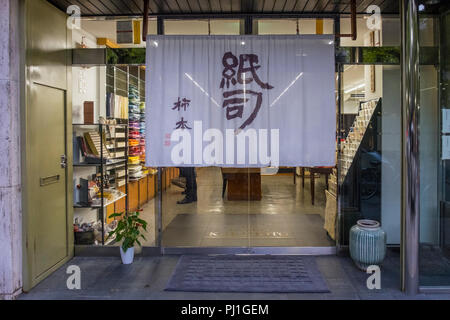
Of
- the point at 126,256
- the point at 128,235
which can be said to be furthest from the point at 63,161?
the point at 126,256

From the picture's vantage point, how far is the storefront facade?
→ 12.8 feet

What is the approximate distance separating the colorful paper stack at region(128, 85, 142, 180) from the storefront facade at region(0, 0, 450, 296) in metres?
0.14

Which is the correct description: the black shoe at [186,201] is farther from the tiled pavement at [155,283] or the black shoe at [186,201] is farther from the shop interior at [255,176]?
the tiled pavement at [155,283]

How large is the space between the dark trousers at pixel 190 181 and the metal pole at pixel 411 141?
2832 millimetres

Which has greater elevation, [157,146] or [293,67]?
[293,67]

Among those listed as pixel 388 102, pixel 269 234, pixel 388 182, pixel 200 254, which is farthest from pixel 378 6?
pixel 200 254

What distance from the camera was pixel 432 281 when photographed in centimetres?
404

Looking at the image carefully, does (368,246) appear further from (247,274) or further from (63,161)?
(63,161)

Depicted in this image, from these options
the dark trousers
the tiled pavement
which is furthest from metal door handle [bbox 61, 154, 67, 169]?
the dark trousers

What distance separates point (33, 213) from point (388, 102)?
520 cm

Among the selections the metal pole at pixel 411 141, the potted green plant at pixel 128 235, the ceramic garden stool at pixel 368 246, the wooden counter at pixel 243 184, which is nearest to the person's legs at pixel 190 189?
the wooden counter at pixel 243 184

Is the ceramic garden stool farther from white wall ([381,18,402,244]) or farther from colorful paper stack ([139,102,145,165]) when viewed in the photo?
colorful paper stack ([139,102,145,165])

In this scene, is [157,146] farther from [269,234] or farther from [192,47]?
[269,234]

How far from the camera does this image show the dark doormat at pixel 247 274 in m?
4.09
